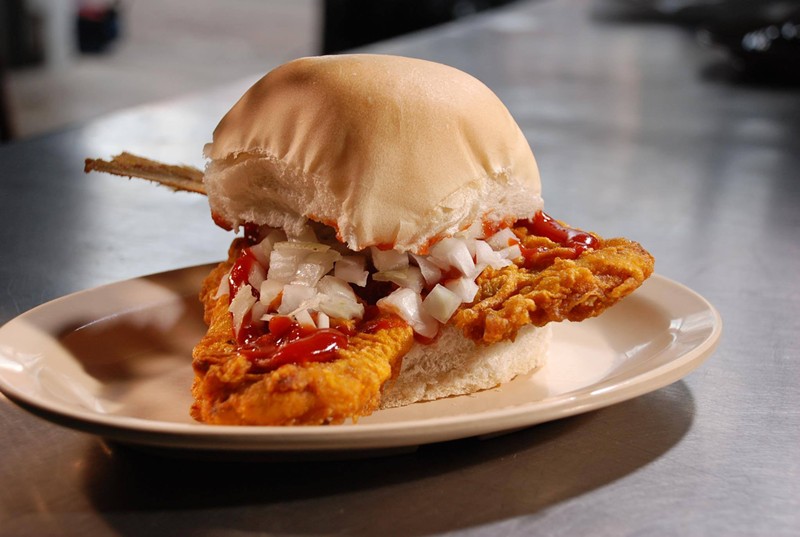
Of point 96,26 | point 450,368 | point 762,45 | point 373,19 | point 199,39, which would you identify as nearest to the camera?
point 450,368

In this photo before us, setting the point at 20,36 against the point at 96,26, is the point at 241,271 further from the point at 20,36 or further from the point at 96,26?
the point at 96,26

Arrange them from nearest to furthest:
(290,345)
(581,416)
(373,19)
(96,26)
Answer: (290,345), (581,416), (373,19), (96,26)

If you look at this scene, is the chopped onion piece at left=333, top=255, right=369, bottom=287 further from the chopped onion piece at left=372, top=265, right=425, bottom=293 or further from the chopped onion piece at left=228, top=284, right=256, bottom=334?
the chopped onion piece at left=228, top=284, right=256, bottom=334

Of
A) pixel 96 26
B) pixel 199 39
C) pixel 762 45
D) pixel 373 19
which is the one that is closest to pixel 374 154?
pixel 762 45

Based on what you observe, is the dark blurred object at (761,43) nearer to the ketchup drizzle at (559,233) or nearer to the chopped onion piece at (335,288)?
the ketchup drizzle at (559,233)

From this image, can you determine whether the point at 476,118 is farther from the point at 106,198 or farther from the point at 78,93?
the point at 78,93

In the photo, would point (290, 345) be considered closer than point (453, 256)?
Yes

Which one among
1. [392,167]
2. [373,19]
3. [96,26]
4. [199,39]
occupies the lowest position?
[199,39]
